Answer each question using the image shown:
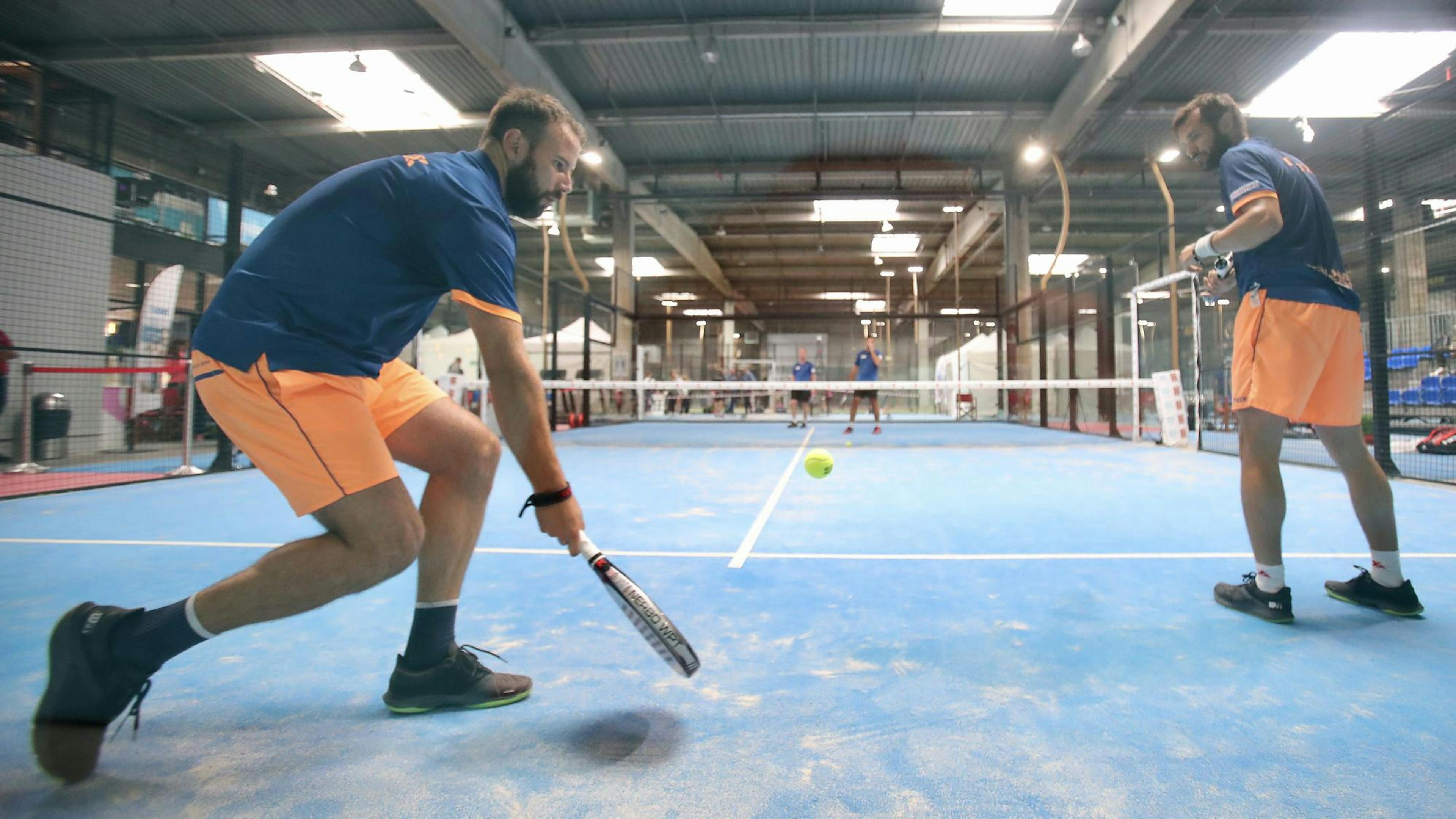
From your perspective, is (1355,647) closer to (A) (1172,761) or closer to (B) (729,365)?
(A) (1172,761)

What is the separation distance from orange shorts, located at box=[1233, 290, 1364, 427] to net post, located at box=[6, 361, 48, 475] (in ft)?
30.5

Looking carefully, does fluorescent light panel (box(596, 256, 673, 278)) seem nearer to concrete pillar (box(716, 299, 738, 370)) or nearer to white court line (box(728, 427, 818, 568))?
concrete pillar (box(716, 299, 738, 370))

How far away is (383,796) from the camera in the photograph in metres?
1.21

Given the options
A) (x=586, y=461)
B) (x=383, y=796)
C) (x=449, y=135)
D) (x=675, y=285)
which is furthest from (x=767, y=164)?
(x=383, y=796)

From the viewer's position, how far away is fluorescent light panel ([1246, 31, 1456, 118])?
32.5 feet

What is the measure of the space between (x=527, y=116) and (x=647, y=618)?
4.21 ft

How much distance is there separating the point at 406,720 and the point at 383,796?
0.34 metres

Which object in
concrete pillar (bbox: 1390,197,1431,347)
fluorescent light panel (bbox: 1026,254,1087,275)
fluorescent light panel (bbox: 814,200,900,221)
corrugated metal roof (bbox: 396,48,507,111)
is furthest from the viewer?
fluorescent light panel (bbox: 1026,254,1087,275)

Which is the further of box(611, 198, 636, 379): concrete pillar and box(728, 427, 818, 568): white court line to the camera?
box(611, 198, 636, 379): concrete pillar

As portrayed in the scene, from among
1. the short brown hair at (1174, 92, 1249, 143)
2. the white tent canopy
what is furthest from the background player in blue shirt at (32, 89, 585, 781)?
the white tent canopy

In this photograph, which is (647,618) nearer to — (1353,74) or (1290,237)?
(1290,237)

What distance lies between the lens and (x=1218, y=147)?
2414 mm

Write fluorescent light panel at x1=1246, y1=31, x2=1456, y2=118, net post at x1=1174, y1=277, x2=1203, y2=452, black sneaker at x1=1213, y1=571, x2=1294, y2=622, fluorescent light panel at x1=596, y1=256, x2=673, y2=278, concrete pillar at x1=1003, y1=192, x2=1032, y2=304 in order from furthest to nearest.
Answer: fluorescent light panel at x1=596, y1=256, x2=673, y2=278 → concrete pillar at x1=1003, y1=192, x2=1032, y2=304 → fluorescent light panel at x1=1246, y1=31, x2=1456, y2=118 → net post at x1=1174, y1=277, x2=1203, y2=452 → black sneaker at x1=1213, y1=571, x2=1294, y2=622

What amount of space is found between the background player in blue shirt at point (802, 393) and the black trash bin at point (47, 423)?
11.1 metres
